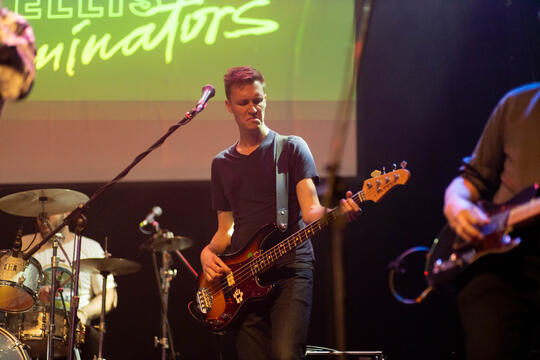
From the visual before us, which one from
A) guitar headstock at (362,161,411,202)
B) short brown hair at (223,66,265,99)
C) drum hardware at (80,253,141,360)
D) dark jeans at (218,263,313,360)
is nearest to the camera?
dark jeans at (218,263,313,360)

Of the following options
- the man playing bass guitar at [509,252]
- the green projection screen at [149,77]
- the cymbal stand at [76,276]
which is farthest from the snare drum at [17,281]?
the man playing bass guitar at [509,252]

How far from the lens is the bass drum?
14.2 ft

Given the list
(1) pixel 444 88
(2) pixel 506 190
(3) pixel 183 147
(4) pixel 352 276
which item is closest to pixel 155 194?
(3) pixel 183 147

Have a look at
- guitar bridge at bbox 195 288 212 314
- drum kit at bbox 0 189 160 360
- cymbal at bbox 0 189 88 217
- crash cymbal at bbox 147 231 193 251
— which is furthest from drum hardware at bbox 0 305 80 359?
guitar bridge at bbox 195 288 212 314

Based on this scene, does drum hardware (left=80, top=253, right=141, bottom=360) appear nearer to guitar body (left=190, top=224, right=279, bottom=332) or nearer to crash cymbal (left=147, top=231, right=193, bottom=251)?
crash cymbal (left=147, top=231, right=193, bottom=251)

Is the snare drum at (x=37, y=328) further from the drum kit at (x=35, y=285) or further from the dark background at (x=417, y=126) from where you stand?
the dark background at (x=417, y=126)

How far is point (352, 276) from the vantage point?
5.27 m

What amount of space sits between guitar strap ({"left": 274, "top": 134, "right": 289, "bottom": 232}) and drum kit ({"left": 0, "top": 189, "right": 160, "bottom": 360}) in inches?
68.7

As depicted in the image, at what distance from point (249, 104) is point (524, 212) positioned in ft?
7.07

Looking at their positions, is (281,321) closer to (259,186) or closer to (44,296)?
(259,186)

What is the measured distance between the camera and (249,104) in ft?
12.5

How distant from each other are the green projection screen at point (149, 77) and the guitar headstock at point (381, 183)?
1848 millimetres

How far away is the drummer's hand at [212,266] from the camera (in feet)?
11.6

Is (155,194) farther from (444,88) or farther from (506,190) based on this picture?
(506,190)
